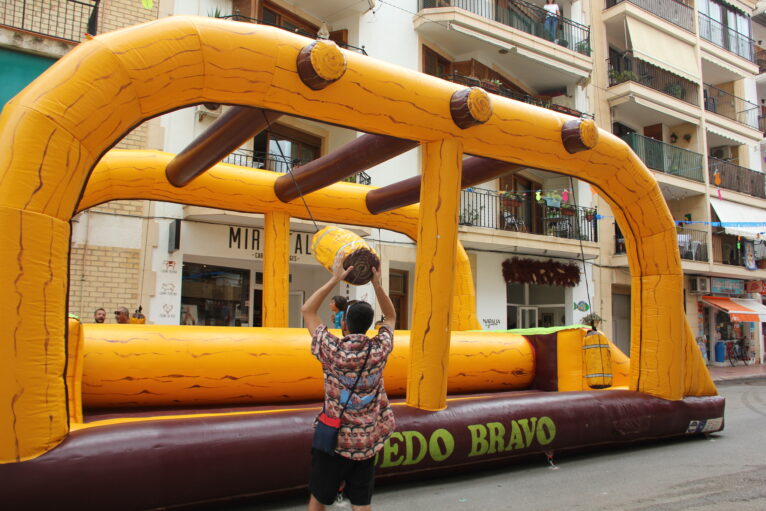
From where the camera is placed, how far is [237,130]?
510 cm

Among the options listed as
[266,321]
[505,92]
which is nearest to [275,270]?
[266,321]

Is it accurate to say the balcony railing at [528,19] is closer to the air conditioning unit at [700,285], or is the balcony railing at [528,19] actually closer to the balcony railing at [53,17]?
the balcony railing at [53,17]

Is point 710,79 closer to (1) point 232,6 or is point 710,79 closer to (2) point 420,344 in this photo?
(1) point 232,6

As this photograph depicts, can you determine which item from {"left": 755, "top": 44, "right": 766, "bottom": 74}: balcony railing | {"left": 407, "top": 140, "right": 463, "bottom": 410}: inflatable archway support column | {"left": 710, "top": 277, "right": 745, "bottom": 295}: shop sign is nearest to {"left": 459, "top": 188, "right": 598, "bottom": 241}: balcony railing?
{"left": 710, "top": 277, "right": 745, "bottom": 295}: shop sign

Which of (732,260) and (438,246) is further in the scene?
(732,260)

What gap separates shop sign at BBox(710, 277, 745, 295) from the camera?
74.5 ft

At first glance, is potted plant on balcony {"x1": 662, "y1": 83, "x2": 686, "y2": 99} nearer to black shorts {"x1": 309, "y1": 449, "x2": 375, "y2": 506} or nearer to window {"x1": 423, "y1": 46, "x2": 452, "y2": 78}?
window {"x1": 423, "y1": 46, "x2": 452, "y2": 78}

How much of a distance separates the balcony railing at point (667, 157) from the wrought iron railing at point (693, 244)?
192 cm

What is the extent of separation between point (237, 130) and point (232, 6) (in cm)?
912

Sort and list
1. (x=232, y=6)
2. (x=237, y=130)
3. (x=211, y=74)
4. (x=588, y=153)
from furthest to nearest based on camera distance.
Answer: (x=232, y=6)
(x=588, y=153)
(x=237, y=130)
(x=211, y=74)

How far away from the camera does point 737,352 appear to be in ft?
77.4

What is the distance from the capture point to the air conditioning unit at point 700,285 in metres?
22.1

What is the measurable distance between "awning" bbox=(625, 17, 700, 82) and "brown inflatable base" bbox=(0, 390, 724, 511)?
18.1 m

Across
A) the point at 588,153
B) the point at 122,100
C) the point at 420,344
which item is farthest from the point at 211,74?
the point at 588,153
